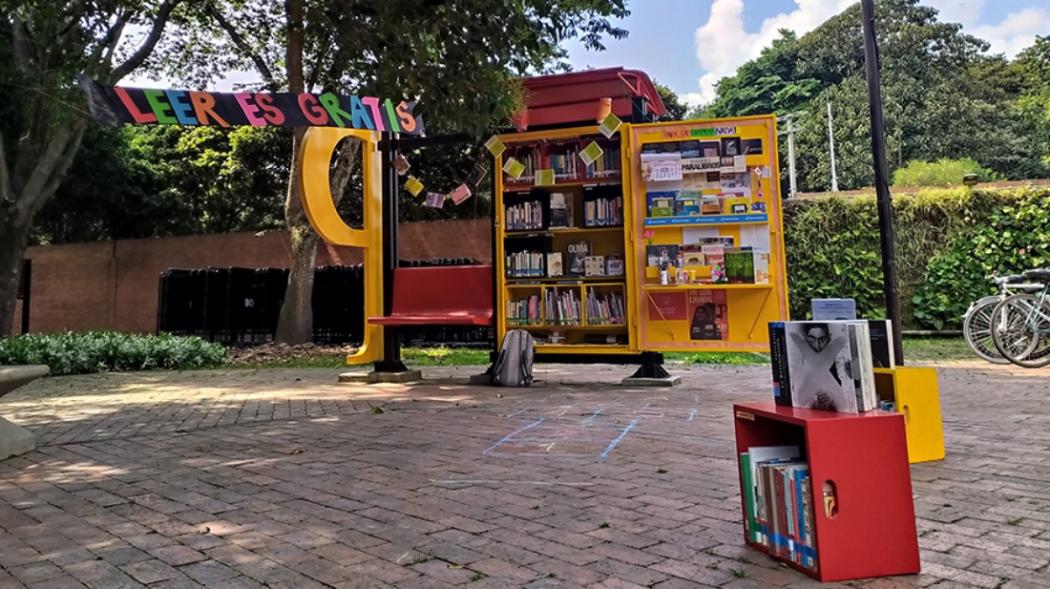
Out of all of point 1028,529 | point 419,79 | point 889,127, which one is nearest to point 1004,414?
point 1028,529

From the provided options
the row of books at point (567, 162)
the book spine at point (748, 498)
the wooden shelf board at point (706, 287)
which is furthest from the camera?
the row of books at point (567, 162)

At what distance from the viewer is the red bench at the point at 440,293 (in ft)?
27.0

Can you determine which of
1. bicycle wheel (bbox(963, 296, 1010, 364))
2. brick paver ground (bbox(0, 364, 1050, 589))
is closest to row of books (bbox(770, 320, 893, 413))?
brick paver ground (bbox(0, 364, 1050, 589))

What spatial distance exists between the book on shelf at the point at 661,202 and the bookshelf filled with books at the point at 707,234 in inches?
0.4

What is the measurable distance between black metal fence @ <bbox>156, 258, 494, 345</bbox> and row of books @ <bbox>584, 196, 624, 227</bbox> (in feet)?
23.6

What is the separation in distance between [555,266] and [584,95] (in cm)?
200

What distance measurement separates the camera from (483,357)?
11906mm

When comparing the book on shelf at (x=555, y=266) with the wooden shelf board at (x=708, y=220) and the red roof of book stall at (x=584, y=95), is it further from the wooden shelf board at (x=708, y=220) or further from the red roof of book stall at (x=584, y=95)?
the red roof of book stall at (x=584, y=95)

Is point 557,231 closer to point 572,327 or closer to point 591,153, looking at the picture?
point 591,153

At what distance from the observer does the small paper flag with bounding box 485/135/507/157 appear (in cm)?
792

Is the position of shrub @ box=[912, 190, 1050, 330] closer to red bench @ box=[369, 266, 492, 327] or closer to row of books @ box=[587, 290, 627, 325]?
row of books @ box=[587, 290, 627, 325]

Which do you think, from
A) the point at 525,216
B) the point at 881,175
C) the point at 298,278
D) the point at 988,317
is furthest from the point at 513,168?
the point at 298,278

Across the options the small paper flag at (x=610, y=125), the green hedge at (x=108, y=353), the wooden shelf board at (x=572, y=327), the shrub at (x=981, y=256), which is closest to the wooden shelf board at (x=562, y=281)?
the wooden shelf board at (x=572, y=327)

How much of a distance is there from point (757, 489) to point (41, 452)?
473 centimetres
